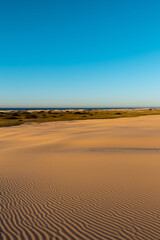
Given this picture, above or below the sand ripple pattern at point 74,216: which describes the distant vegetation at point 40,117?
above

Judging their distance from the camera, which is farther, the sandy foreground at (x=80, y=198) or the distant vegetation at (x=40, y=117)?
the distant vegetation at (x=40, y=117)

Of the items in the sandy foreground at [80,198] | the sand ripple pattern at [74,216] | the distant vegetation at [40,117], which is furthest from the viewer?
the distant vegetation at [40,117]

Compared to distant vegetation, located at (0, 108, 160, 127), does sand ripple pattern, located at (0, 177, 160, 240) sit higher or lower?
lower

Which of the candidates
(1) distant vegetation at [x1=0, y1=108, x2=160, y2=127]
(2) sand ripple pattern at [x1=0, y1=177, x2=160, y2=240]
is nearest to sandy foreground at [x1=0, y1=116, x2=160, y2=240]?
(2) sand ripple pattern at [x1=0, y1=177, x2=160, y2=240]

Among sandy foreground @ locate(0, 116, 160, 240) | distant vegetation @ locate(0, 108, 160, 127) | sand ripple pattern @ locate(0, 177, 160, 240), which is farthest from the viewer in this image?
distant vegetation @ locate(0, 108, 160, 127)

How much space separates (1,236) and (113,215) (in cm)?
332

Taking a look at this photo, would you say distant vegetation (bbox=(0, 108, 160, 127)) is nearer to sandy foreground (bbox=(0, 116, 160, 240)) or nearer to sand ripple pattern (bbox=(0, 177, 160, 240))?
sandy foreground (bbox=(0, 116, 160, 240))

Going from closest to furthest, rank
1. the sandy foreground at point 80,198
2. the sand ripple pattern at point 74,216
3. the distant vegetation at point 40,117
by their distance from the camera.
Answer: the sand ripple pattern at point 74,216
the sandy foreground at point 80,198
the distant vegetation at point 40,117

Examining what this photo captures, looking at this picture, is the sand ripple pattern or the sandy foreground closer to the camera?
the sand ripple pattern

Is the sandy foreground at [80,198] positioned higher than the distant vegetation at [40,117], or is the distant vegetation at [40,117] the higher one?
the distant vegetation at [40,117]

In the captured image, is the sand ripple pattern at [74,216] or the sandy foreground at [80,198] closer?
the sand ripple pattern at [74,216]

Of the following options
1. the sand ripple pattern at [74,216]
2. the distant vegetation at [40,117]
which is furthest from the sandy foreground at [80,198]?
the distant vegetation at [40,117]

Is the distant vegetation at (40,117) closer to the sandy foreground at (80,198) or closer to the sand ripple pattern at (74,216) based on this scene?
the sandy foreground at (80,198)

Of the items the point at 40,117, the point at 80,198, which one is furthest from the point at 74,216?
the point at 40,117
